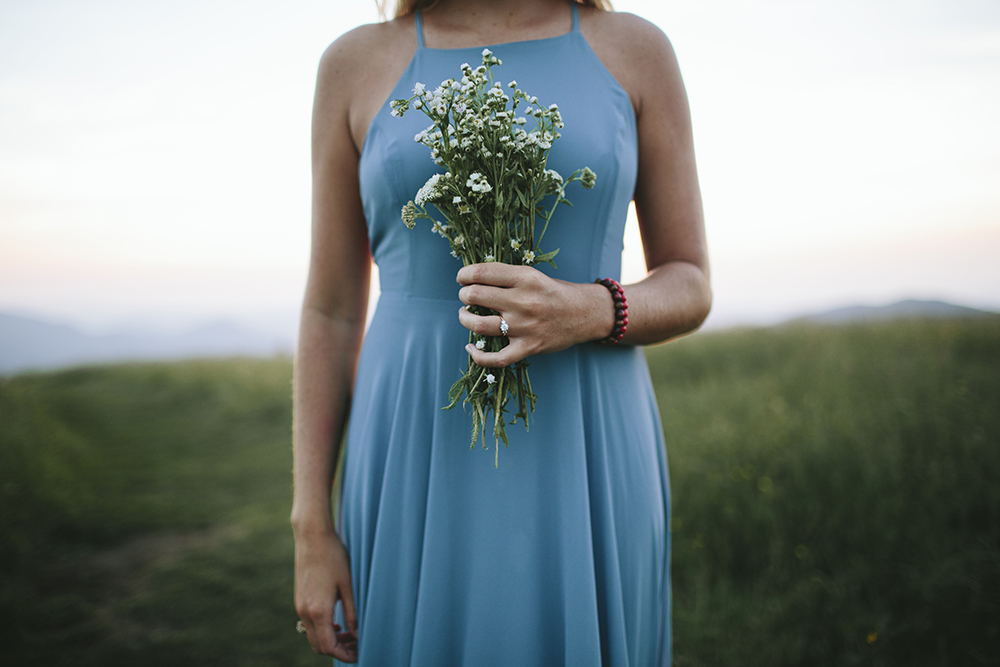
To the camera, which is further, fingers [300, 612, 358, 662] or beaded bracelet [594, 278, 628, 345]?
fingers [300, 612, 358, 662]

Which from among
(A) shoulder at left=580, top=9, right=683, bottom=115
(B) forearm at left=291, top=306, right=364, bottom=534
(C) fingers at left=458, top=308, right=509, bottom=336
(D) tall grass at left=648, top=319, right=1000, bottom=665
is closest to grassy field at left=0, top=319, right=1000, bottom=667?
(D) tall grass at left=648, top=319, right=1000, bottom=665

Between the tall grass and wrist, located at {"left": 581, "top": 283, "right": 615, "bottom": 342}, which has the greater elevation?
wrist, located at {"left": 581, "top": 283, "right": 615, "bottom": 342}

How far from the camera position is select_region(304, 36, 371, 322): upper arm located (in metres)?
1.58

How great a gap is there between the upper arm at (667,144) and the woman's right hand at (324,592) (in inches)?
47.9

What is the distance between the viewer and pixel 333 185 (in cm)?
160

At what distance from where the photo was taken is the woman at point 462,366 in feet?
4.52

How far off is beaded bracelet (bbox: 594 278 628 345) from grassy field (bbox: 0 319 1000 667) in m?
2.58

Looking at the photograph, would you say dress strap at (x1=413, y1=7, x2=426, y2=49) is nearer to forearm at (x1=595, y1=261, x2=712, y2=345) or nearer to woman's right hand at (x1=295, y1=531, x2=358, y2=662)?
forearm at (x1=595, y1=261, x2=712, y2=345)

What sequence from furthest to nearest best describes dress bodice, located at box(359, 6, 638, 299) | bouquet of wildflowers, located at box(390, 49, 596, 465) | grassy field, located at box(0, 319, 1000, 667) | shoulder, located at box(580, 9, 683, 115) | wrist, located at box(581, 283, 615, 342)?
grassy field, located at box(0, 319, 1000, 667), shoulder, located at box(580, 9, 683, 115), dress bodice, located at box(359, 6, 638, 299), wrist, located at box(581, 283, 615, 342), bouquet of wildflowers, located at box(390, 49, 596, 465)

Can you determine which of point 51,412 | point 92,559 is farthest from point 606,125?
point 51,412

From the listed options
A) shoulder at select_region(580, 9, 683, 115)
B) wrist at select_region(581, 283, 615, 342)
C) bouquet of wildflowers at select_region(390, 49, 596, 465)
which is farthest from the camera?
shoulder at select_region(580, 9, 683, 115)

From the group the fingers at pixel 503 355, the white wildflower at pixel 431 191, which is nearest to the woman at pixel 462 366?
the fingers at pixel 503 355

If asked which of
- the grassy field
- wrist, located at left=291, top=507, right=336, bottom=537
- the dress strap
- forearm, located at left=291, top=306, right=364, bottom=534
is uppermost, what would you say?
the dress strap

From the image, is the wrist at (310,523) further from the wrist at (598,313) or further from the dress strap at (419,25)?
the dress strap at (419,25)
